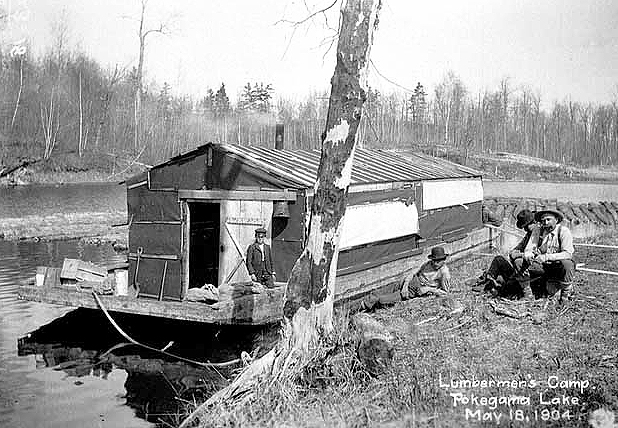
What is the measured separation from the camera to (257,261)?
520 inches

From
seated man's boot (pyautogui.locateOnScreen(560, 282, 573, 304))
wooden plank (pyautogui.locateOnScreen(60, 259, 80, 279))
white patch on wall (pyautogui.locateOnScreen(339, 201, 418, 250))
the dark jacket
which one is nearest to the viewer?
seated man's boot (pyautogui.locateOnScreen(560, 282, 573, 304))

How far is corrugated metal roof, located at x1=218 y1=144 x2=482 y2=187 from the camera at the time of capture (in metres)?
14.5

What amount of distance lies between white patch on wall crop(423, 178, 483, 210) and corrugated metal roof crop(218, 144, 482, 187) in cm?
25

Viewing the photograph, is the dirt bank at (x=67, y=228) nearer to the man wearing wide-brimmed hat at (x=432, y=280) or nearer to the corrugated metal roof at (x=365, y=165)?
the corrugated metal roof at (x=365, y=165)

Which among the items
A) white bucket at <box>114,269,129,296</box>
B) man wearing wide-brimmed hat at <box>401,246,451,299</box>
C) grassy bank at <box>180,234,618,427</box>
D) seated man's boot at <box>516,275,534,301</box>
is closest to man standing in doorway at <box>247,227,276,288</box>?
white bucket at <box>114,269,129,296</box>

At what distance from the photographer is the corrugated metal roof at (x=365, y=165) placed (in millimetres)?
14477

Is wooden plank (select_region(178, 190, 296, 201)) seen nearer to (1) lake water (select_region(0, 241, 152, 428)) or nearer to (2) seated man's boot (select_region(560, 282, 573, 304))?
(1) lake water (select_region(0, 241, 152, 428))

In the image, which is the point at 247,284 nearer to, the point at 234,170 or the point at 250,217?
the point at 250,217

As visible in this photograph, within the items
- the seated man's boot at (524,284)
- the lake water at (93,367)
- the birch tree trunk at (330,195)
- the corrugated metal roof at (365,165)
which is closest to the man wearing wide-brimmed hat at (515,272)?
the seated man's boot at (524,284)

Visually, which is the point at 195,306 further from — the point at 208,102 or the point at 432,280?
the point at 208,102

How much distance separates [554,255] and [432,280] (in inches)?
104

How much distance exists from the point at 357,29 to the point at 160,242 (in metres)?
8.20

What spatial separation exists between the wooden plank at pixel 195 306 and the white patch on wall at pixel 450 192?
8.56 meters

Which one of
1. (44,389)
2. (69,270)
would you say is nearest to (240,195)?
(69,270)
